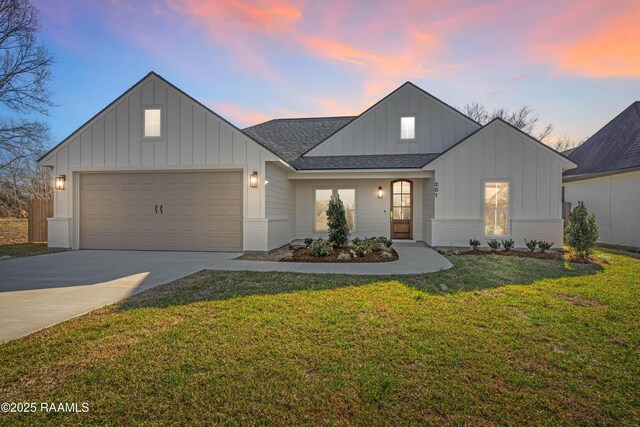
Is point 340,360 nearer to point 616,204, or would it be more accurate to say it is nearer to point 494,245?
point 494,245

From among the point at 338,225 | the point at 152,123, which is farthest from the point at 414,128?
the point at 152,123

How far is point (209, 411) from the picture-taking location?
208 cm

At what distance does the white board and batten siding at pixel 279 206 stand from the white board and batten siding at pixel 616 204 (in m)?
13.0

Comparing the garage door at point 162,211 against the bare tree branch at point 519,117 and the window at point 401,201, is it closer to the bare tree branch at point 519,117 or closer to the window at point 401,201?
the window at point 401,201

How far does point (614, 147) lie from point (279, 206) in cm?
1523

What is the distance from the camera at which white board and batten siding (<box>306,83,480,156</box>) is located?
11961 mm

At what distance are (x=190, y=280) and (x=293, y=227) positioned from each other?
692 centimetres

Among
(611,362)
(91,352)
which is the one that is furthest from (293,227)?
(611,362)

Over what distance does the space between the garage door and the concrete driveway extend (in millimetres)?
519

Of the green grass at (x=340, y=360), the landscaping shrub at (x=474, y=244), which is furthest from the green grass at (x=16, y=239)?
the landscaping shrub at (x=474, y=244)

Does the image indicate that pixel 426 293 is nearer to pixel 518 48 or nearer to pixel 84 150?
pixel 518 48

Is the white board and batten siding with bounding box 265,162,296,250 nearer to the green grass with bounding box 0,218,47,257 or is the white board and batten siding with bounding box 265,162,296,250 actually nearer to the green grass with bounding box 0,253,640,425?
the green grass with bounding box 0,253,640,425

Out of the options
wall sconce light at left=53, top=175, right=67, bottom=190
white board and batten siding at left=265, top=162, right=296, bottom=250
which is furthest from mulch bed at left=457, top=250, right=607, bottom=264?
wall sconce light at left=53, top=175, right=67, bottom=190

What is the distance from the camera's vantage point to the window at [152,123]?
377 inches
